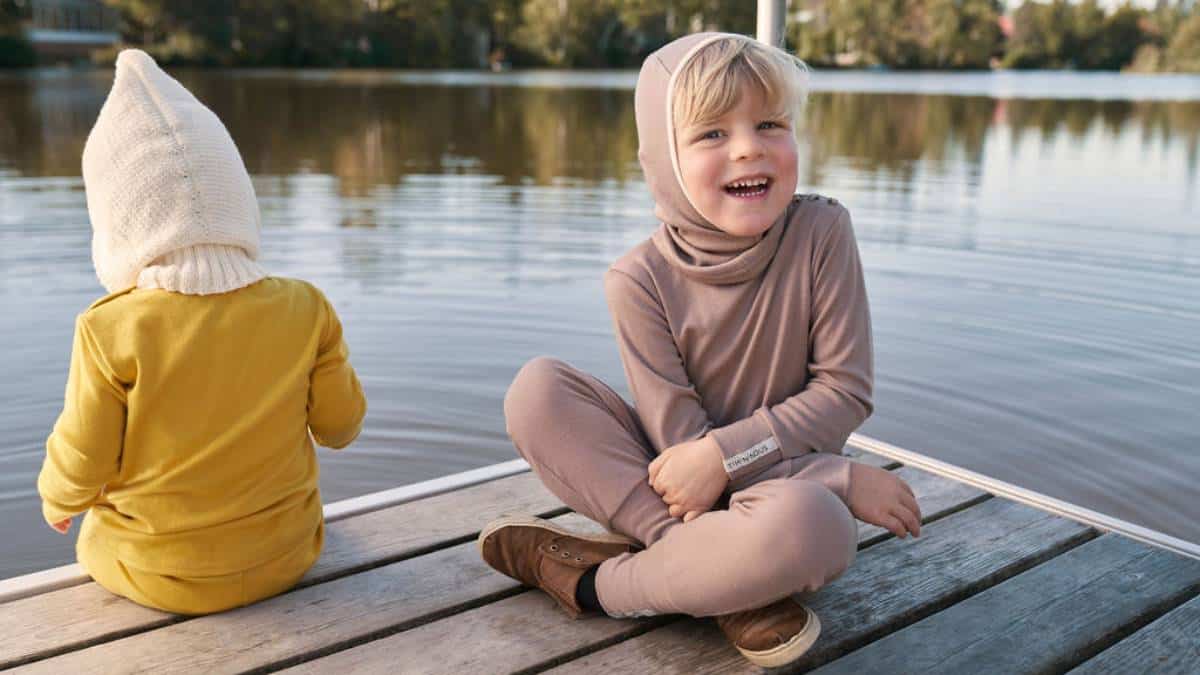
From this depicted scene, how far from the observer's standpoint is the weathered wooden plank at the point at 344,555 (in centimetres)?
199

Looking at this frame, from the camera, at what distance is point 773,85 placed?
6.74ft

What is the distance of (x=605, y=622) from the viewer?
209 cm

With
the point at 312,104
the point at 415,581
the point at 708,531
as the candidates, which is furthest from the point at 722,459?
the point at 312,104

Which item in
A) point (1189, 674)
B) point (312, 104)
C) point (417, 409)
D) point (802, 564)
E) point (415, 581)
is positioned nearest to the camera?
point (802, 564)

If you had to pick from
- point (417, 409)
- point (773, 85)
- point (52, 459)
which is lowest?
point (417, 409)

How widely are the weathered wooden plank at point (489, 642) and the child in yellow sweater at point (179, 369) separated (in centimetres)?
30

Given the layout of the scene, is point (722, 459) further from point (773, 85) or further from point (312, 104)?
point (312, 104)

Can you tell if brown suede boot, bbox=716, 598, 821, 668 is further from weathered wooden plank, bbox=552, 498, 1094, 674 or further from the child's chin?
the child's chin

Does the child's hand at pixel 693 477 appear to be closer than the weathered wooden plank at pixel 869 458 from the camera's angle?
Yes

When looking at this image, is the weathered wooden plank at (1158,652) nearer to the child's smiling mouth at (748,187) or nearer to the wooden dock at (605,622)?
the wooden dock at (605,622)

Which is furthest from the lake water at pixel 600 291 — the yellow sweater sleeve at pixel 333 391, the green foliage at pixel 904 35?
the green foliage at pixel 904 35

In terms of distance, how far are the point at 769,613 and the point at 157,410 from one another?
111 cm

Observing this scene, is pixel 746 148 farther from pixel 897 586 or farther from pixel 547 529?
pixel 897 586

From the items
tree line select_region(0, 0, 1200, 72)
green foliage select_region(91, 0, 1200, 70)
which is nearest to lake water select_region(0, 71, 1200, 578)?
tree line select_region(0, 0, 1200, 72)
